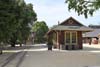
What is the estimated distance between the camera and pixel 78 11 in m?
26.9

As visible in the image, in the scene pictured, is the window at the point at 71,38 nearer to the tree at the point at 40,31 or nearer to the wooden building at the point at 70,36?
the wooden building at the point at 70,36

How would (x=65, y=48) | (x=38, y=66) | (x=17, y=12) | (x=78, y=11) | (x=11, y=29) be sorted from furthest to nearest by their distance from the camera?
(x=65, y=48)
(x=17, y=12)
(x=11, y=29)
(x=78, y=11)
(x=38, y=66)

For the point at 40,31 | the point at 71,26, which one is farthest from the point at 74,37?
the point at 40,31

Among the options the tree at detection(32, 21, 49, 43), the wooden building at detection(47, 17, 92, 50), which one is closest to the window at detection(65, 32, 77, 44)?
the wooden building at detection(47, 17, 92, 50)

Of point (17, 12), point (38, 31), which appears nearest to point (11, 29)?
point (17, 12)

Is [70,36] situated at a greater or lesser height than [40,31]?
lesser

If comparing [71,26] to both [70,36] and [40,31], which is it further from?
[40,31]

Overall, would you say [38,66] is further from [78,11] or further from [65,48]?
[65,48]

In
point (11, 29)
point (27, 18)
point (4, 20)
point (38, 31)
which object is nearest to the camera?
point (4, 20)

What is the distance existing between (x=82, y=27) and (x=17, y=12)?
50.1 feet

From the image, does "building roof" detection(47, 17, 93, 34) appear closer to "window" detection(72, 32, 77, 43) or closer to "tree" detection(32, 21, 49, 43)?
"window" detection(72, 32, 77, 43)

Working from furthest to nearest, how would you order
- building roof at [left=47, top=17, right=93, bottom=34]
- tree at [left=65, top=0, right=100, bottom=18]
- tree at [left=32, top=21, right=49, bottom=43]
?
tree at [left=32, top=21, right=49, bottom=43] < building roof at [left=47, top=17, right=93, bottom=34] < tree at [left=65, top=0, right=100, bottom=18]

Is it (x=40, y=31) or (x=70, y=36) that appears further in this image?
(x=40, y=31)

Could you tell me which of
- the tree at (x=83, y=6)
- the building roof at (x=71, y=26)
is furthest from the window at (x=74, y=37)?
the tree at (x=83, y=6)
